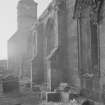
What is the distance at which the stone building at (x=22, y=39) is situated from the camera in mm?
27984

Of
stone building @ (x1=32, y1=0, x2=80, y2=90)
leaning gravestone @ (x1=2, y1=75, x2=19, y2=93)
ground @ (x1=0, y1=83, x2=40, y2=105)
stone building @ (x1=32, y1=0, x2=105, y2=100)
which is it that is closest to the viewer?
stone building @ (x1=32, y1=0, x2=105, y2=100)

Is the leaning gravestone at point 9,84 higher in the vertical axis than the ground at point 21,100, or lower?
higher

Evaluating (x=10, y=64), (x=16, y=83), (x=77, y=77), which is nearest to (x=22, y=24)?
(x=10, y=64)

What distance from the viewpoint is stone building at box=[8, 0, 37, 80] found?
91.8ft

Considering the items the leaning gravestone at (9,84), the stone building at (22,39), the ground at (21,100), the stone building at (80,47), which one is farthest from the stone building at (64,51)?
the stone building at (22,39)

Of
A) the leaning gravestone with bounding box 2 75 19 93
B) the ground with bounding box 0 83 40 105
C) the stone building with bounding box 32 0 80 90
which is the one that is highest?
the stone building with bounding box 32 0 80 90

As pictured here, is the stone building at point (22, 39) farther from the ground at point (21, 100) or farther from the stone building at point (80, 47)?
the ground at point (21, 100)

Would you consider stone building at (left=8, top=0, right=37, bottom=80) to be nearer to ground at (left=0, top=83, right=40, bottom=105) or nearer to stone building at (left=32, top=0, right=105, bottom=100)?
stone building at (left=32, top=0, right=105, bottom=100)

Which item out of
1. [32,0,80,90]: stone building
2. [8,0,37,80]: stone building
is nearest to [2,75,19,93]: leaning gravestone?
[32,0,80,90]: stone building

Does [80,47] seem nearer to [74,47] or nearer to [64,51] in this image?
[74,47]

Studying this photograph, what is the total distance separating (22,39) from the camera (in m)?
29.4

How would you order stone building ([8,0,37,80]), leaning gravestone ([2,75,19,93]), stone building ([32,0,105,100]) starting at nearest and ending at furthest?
stone building ([32,0,105,100]), leaning gravestone ([2,75,19,93]), stone building ([8,0,37,80])

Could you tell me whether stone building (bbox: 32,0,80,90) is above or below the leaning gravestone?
above

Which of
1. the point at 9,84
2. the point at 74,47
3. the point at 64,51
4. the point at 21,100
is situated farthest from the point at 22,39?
the point at 74,47
